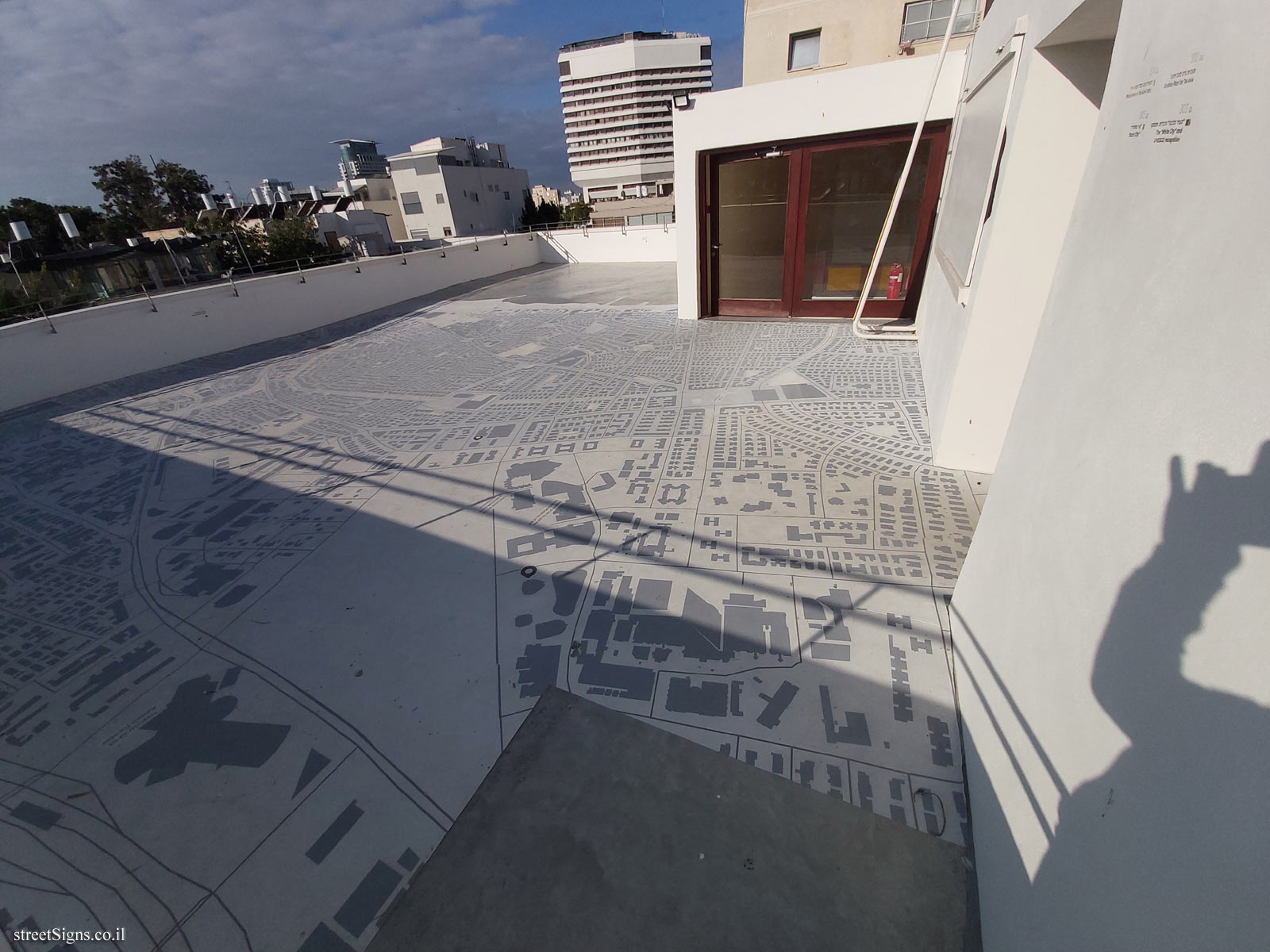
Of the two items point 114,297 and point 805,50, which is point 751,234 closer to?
point 805,50

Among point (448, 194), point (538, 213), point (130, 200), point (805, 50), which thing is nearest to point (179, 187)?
point (130, 200)

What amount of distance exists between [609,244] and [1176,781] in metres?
18.2

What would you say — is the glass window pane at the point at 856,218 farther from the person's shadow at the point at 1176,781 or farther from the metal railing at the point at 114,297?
the metal railing at the point at 114,297

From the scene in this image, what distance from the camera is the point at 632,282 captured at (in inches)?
527

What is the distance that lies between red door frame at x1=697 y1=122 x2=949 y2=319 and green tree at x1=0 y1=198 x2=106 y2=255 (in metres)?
51.5

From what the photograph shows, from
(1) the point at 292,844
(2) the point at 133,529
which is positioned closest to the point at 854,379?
(1) the point at 292,844

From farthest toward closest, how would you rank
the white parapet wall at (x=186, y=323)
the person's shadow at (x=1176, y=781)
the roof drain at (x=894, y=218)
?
the white parapet wall at (x=186, y=323) < the roof drain at (x=894, y=218) < the person's shadow at (x=1176, y=781)

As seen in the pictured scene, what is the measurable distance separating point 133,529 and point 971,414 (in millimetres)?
7277

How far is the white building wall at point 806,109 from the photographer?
623 centimetres

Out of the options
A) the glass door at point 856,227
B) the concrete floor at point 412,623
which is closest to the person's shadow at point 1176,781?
the concrete floor at point 412,623

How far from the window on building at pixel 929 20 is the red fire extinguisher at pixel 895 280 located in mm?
5215

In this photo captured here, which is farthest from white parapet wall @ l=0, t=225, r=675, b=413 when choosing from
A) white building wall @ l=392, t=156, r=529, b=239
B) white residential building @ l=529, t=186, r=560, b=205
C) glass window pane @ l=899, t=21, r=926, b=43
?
white residential building @ l=529, t=186, r=560, b=205

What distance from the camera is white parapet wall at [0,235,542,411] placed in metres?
8.06

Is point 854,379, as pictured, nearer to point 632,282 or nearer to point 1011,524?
point 1011,524
